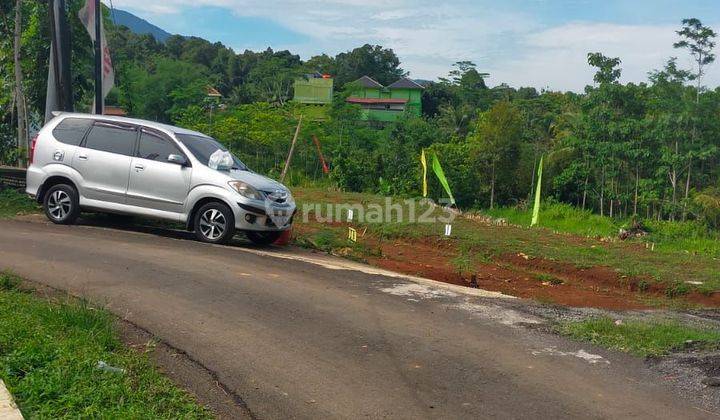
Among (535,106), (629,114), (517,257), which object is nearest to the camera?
(517,257)

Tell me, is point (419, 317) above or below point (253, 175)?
below

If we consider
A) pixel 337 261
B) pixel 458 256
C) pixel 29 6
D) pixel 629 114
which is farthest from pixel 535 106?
pixel 337 261

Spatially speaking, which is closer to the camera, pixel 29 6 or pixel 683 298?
pixel 683 298

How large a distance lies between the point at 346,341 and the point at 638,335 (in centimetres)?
279

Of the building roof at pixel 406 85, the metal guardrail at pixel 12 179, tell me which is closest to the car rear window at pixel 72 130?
the metal guardrail at pixel 12 179

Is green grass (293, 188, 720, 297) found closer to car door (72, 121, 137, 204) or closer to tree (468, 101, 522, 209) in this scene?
car door (72, 121, 137, 204)

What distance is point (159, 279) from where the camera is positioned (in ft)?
27.7

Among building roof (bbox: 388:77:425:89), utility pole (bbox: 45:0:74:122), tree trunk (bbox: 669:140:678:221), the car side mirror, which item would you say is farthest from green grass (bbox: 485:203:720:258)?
building roof (bbox: 388:77:425:89)

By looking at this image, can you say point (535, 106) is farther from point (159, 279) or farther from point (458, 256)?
point (159, 279)

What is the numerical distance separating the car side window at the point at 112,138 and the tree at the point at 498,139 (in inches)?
1206

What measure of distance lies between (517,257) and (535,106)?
39595 mm

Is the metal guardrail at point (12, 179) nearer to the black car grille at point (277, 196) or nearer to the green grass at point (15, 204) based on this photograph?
the green grass at point (15, 204)

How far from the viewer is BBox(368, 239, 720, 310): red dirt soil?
10670 mm

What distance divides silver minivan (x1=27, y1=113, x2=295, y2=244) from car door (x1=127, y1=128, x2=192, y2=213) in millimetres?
15
